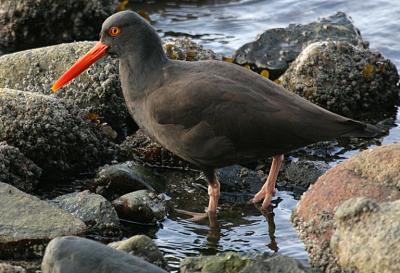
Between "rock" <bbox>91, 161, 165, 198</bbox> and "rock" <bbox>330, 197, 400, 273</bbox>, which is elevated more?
"rock" <bbox>330, 197, 400, 273</bbox>

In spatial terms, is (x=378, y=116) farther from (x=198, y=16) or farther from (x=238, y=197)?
(x=198, y=16)

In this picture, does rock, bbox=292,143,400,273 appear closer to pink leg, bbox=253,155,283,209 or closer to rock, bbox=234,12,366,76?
pink leg, bbox=253,155,283,209

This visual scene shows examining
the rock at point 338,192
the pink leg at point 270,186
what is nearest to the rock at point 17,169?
the pink leg at point 270,186

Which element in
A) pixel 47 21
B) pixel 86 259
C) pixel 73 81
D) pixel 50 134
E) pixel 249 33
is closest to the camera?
pixel 86 259

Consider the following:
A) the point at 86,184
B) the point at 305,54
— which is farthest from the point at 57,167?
the point at 305,54

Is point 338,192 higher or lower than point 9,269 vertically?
higher

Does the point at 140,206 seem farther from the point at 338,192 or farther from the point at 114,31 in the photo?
the point at 338,192

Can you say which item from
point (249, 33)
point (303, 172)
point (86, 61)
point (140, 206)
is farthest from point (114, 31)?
point (249, 33)

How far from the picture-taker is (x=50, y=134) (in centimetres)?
673

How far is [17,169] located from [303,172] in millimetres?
2034

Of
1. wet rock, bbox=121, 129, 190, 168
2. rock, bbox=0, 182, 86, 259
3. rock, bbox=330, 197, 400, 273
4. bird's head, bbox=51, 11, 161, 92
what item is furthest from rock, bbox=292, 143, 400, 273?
wet rock, bbox=121, 129, 190, 168

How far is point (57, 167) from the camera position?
22.4 feet

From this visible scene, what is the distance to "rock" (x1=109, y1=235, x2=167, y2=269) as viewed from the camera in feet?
16.6

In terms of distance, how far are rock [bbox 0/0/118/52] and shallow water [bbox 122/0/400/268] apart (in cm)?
106
